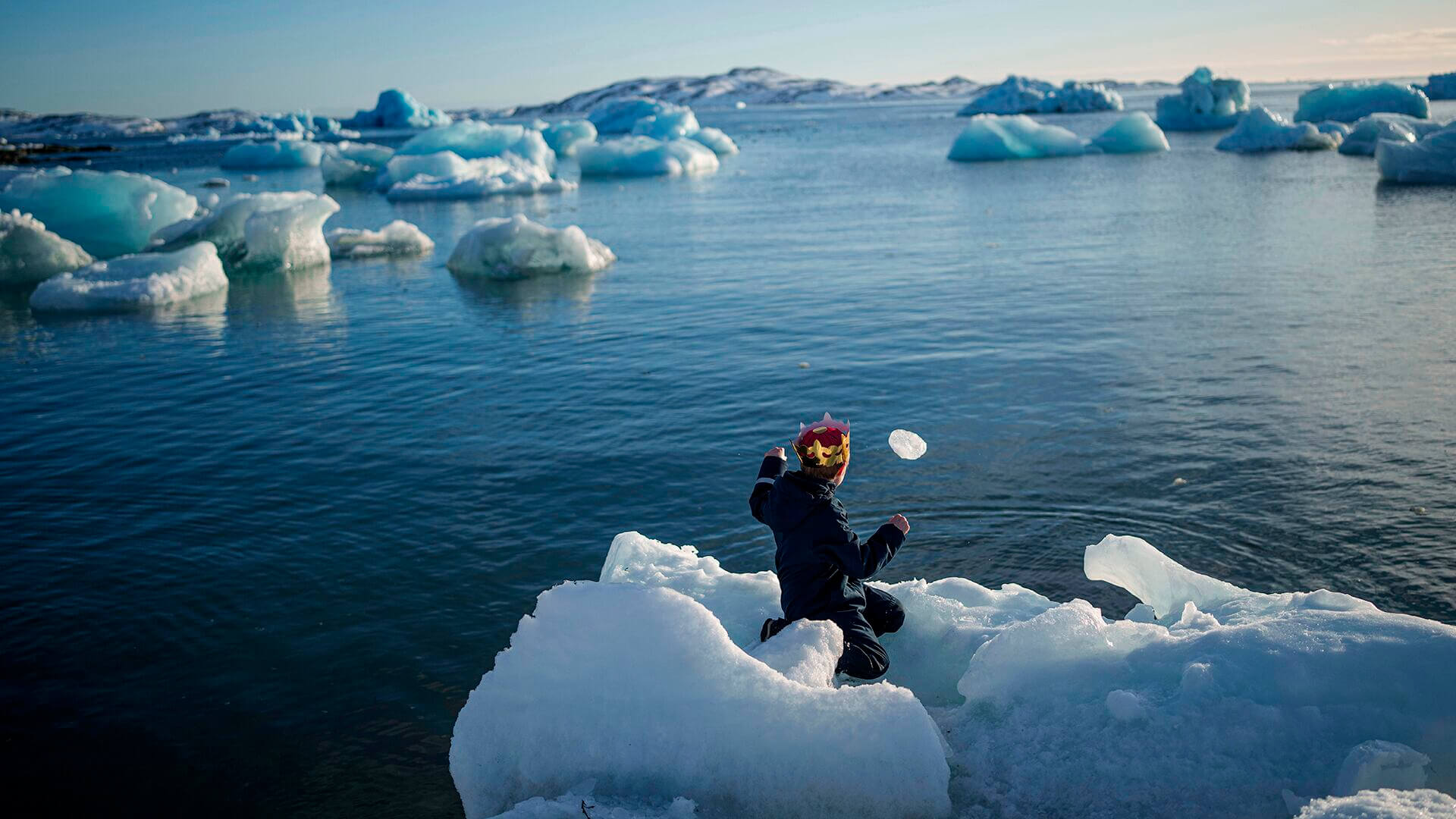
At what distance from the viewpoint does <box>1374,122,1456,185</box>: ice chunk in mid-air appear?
2797cm

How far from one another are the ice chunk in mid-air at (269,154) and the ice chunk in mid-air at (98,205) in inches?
1615

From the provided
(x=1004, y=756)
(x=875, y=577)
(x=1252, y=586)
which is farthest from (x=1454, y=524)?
(x=1004, y=756)

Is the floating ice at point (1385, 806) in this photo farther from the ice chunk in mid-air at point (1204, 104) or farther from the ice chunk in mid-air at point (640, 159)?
the ice chunk in mid-air at point (1204, 104)

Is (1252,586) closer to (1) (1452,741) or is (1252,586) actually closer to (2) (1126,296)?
(1) (1452,741)

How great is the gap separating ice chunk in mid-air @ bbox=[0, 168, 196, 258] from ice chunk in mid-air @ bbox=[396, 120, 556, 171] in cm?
2152

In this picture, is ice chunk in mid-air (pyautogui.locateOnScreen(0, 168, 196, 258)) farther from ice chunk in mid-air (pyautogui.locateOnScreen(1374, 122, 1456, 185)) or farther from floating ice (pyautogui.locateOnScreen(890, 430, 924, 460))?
ice chunk in mid-air (pyautogui.locateOnScreen(1374, 122, 1456, 185))

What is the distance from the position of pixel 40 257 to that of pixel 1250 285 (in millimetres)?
22198

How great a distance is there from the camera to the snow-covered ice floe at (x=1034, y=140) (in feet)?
156

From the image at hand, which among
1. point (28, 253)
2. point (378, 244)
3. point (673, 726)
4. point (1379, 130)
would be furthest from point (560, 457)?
point (1379, 130)

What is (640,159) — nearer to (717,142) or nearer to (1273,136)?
(717,142)

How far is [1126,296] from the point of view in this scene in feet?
50.5

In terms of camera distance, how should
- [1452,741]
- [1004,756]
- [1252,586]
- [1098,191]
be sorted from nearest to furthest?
[1452,741], [1004,756], [1252,586], [1098,191]

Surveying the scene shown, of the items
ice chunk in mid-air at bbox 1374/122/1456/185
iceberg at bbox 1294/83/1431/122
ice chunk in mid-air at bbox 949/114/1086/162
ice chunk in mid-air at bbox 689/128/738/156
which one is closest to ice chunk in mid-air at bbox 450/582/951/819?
ice chunk in mid-air at bbox 1374/122/1456/185

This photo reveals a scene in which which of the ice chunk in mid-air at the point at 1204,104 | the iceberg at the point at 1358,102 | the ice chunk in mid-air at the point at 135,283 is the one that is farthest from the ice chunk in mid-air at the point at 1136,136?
the ice chunk in mid-air at the point at 135,283
